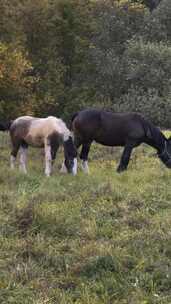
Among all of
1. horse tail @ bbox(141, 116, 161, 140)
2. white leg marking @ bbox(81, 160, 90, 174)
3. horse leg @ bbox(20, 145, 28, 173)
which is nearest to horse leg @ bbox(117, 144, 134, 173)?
horse tail @ bbox(141, 116, 161, 140)

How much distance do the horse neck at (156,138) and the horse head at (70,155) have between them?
2119 mm

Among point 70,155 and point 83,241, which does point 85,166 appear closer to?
point 70,155

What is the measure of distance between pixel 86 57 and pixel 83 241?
2365 cm

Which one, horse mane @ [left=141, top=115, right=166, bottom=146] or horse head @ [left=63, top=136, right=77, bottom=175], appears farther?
horse mane @ [left=141, top=115, right=166, bottom=146]

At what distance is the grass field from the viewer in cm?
596

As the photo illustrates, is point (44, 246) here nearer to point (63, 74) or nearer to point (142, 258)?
point (142, 258)

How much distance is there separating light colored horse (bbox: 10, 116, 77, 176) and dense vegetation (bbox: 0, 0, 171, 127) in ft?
38.1

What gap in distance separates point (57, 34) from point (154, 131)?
18.5 metres

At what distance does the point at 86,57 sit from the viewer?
2983 cm

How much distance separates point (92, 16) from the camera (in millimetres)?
30172

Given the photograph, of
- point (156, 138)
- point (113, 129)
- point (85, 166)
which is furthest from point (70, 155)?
point (156, 138)

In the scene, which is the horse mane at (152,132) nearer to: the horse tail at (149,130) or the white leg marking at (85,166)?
the horse tail at (149,130)

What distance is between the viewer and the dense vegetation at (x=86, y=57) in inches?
993

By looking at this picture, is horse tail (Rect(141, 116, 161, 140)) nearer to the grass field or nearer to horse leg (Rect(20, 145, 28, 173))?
the grass field
